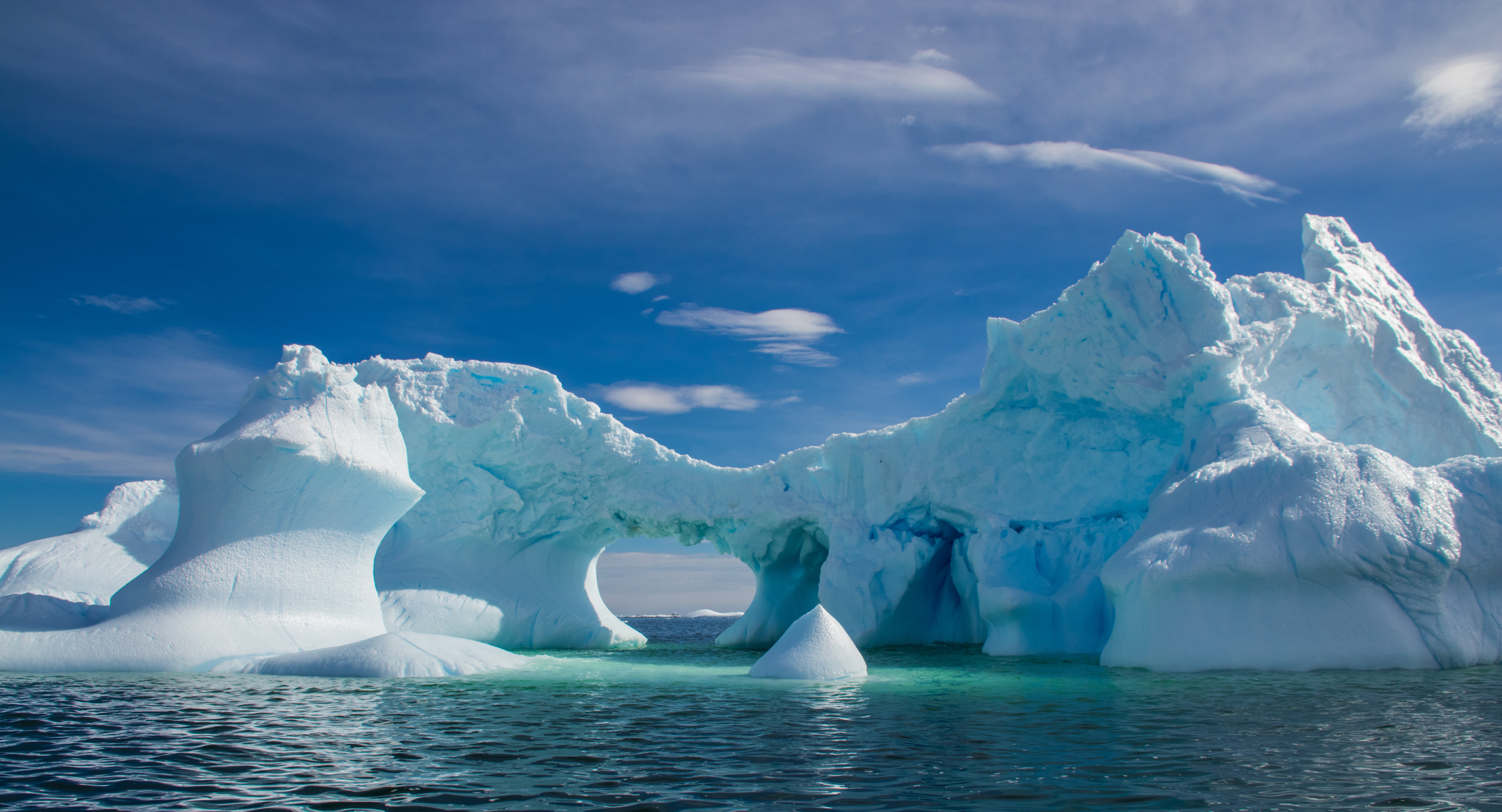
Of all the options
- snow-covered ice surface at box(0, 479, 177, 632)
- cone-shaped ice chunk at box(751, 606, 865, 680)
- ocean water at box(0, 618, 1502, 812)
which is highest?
snow-covered ice surface at box(0, 479, 177, 632)

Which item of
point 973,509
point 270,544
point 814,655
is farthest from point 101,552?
point 973,509

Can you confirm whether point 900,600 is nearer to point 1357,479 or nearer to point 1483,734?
point 1357,479

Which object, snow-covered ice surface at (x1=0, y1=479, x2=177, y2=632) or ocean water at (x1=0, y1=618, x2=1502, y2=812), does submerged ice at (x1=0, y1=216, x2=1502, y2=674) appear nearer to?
snow-covered ice surface at (x1=0, y1=479, x2=177, y2=632)

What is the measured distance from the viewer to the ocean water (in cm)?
477

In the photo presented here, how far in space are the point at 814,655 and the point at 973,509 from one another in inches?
365

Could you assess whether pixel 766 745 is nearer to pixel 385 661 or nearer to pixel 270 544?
pixel 385 661

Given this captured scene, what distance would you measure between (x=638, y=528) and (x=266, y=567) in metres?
11.1

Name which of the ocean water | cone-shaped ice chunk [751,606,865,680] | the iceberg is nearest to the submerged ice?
the iceberg

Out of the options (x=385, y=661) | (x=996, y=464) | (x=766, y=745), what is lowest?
(x=766, y=745)

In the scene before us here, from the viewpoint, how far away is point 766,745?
6383 mm

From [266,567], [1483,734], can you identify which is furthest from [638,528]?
[1483,734]

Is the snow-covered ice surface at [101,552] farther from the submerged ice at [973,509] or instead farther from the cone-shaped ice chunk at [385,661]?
the cone-shaped ice chunk at [385,661]

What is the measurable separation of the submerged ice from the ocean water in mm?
1585

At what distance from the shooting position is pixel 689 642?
89.1 ft
